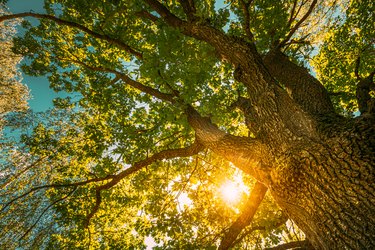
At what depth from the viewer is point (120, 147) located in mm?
6188

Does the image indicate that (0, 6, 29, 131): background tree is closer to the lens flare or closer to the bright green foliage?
the lens flare

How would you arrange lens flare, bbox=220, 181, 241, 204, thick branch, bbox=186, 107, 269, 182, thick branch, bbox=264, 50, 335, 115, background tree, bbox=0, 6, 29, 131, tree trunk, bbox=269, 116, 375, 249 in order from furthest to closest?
background tree, bbox=0, 6, 29, 131 → lens flare, bbox=220, 181, 241, 204 → thick branch, bbox=264, 50, 335, 115 → thick branch, bbox=186, 107, 269, 182 → tree trunk, bbox=269, 116, 375, 249

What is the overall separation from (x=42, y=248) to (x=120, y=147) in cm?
437

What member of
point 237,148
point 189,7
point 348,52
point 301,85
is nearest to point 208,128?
point 237,148

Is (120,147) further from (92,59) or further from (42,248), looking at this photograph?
(42,248)

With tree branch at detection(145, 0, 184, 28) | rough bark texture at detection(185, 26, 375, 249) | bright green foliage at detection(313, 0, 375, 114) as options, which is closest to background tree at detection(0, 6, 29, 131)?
tree branch at detection(145, 0, 184, 28)

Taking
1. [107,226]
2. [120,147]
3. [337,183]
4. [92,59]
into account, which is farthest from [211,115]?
[107,226]

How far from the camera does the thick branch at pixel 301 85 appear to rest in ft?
12.8

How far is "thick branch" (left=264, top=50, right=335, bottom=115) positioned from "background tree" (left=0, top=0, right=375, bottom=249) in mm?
35

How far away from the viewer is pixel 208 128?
4.62 m

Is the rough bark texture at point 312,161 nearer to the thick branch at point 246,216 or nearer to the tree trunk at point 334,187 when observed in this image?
the tree trunk at point 334,187

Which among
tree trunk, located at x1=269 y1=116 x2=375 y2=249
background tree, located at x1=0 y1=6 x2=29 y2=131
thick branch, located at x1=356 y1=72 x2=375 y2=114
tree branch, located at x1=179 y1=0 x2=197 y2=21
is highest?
background tree, located at x1=0 y1=6 x2=29 y2=131

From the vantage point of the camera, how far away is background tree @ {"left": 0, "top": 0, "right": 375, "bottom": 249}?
2.41 meters

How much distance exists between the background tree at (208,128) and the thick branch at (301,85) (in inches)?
1.4
